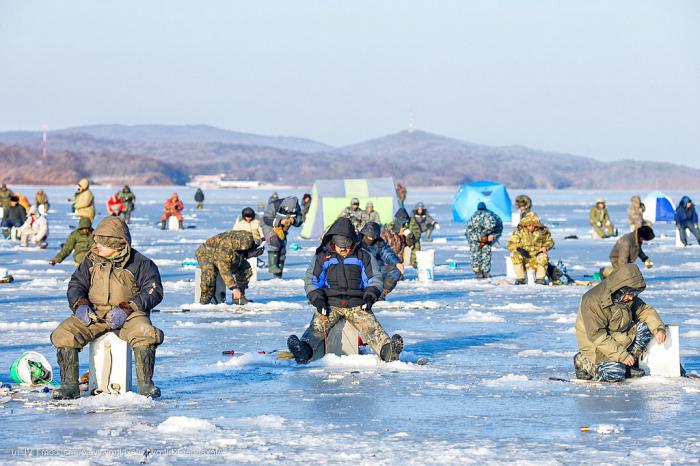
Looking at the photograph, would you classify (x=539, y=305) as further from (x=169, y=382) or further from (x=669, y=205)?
(x=669, y=205)

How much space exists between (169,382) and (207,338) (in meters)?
3.33

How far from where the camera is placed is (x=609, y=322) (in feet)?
34.9

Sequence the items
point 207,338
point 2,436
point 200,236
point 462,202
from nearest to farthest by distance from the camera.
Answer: point 2,436, point 207,338, point 200,236, point 462,202

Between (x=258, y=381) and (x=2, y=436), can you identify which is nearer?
(x=2, y=436)

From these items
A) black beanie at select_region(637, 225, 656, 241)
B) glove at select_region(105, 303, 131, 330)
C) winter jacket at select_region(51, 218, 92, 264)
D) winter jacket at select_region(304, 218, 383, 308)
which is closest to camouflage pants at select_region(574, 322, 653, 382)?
winter jacket at select_region(304, 218, 383, 308)

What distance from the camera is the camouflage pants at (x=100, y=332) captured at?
9.58m

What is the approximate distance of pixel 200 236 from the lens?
4038 centimetres

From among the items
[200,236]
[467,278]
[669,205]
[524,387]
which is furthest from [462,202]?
[524,387]

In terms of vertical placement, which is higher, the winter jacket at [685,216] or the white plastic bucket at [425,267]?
the winter jacket at [685,216]

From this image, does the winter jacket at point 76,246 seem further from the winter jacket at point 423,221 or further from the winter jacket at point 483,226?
the winter jacket at point 423,221

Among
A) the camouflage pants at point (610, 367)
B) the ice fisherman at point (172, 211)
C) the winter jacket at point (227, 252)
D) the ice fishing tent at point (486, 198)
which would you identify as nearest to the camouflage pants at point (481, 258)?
the winter jacket at point (227, 252)

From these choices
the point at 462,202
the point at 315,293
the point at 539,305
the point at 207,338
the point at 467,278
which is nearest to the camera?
the point at 315,293

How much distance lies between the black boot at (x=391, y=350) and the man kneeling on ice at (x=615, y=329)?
1.72m

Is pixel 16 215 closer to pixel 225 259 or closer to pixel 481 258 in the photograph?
pixel 481 258
